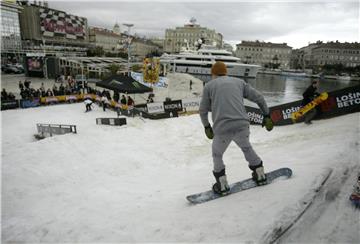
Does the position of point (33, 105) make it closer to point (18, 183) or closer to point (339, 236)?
point (18, 183)

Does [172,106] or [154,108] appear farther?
[154,108]

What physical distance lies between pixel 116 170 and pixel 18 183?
2.45m

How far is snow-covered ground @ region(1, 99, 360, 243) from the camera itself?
115 inches

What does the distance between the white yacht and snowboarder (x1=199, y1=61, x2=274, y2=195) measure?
62.1 meters

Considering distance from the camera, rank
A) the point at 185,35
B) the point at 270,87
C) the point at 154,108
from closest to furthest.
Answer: the point at 154,108, the point at 270,87, the point at 185,35

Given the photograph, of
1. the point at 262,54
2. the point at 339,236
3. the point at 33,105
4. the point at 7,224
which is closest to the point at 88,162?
the point at 7,224

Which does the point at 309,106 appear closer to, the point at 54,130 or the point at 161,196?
the point at 161,196

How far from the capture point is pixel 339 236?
2.72m

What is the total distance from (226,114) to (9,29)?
63.5 metres

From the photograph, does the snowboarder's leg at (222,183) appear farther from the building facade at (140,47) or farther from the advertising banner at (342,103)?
the building facade at (140,47)

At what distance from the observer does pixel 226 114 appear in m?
3.43

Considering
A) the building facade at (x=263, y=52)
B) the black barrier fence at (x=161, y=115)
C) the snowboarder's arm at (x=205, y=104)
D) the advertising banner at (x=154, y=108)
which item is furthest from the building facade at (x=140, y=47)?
the snowboarder's arm at (x=205, y=104)

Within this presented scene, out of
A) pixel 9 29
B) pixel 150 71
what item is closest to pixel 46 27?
pixel 9 29

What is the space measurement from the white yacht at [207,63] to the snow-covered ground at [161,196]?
191 ft
